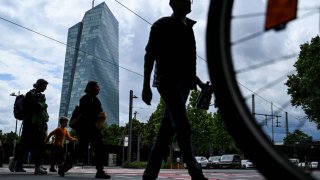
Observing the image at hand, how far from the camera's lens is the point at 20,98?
6715 millimetres

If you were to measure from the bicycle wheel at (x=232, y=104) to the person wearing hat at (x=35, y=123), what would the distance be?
5492mm

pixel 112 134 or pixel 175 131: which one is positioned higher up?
pixel 112 134

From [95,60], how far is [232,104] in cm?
8704

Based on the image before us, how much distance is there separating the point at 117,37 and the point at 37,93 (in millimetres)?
82003

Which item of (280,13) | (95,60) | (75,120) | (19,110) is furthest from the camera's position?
(95,60)

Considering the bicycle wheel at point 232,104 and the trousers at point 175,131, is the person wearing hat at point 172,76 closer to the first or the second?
the trousers at point 175,131

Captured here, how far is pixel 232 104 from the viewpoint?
58.6 inches

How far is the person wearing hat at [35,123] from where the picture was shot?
260 inches

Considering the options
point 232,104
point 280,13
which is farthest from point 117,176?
point 280,13

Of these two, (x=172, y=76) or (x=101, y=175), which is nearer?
(x=172, y=76)

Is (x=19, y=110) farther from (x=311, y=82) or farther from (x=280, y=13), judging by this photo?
(x=280, y=13)

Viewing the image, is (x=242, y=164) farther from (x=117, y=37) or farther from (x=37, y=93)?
(x=117, y=37)

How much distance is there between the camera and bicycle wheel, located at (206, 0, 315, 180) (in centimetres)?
135

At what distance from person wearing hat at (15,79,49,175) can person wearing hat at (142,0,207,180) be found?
159 inches
